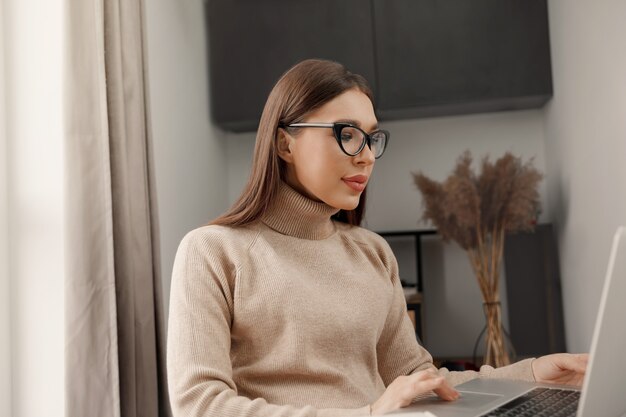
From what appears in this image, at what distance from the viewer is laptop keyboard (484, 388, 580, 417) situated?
3.02ft

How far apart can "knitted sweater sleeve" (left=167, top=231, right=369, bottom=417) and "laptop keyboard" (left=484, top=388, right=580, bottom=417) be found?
189 millimetres

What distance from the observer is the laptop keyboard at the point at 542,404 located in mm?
922

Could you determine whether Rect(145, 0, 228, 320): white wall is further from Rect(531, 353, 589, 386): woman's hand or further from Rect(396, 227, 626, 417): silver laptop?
Rect(396, 227, 626, 417): silver laptop

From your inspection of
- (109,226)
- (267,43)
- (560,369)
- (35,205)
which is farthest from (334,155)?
(267,43)

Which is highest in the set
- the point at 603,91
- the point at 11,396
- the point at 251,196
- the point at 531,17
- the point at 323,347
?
the point at 531,17

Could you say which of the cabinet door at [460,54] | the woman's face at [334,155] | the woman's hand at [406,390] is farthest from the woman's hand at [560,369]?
the cabinet door at [460,54]

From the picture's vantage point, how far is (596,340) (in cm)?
74

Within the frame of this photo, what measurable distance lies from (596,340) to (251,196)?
2.28ft

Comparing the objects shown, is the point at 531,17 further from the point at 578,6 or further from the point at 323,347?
the point at 323,347

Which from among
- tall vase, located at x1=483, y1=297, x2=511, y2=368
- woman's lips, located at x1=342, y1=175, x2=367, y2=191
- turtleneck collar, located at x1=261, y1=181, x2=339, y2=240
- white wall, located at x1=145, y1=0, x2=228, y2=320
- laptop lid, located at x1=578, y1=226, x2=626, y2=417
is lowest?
tall vase, located at x1=483, y1=297, x2=511, y2=368

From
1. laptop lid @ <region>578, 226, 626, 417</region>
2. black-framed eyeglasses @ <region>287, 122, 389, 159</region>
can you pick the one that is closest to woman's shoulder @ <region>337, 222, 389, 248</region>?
black-framed eyeglasses @ <region>287, 122, 389, 159</region>

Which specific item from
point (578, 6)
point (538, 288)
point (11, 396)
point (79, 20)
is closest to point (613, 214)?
point (578, 6)

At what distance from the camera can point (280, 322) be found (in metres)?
1.16

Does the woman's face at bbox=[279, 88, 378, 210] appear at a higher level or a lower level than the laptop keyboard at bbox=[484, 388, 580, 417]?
higher
